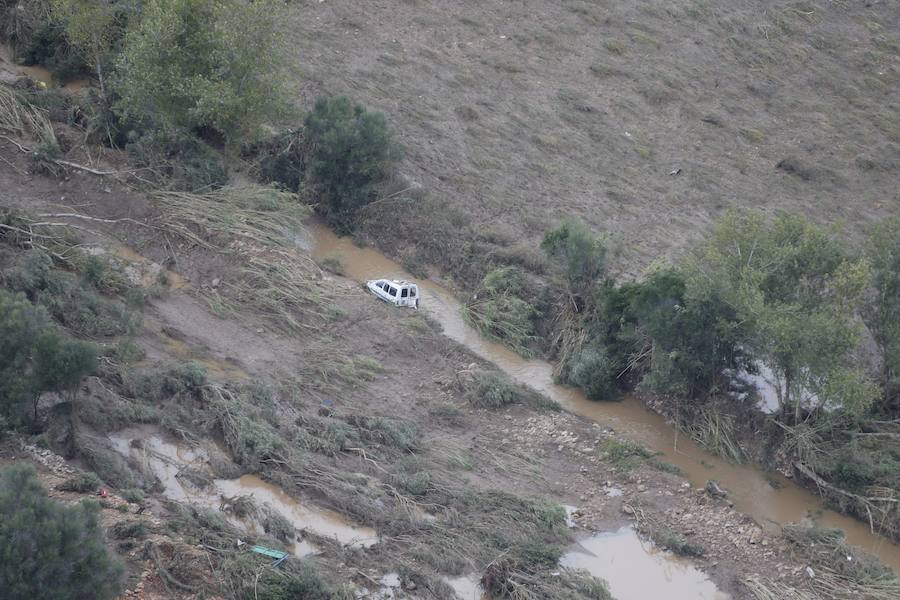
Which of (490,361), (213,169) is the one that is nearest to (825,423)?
(490,361)

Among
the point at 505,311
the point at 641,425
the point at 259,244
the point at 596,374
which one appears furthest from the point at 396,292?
the point at 641,425

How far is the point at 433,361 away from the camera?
82.8 feet

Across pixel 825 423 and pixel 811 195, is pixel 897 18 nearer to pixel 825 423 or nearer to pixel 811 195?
pixel 811 195

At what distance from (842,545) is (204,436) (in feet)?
37.8


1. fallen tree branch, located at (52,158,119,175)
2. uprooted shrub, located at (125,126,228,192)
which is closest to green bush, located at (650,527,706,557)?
uprooted shrub, located at (125,126,228,192)

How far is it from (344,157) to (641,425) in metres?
10.4

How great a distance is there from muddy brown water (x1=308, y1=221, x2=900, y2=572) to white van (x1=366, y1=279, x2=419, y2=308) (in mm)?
310

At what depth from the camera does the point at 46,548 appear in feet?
44.9

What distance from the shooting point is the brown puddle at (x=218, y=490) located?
19.2 metres

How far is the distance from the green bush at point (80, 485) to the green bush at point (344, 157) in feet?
42.1

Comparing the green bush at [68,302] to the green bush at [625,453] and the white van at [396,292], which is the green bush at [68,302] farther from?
the green bush at [625,453]

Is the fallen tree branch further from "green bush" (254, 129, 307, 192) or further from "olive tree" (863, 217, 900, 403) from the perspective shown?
"olive tree" (863, 217, 900, 403)

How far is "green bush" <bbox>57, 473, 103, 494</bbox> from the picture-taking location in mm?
17359

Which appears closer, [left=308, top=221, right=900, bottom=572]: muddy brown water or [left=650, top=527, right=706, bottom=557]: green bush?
[left=650, top=527, right=706, bottom=557]: green bush
